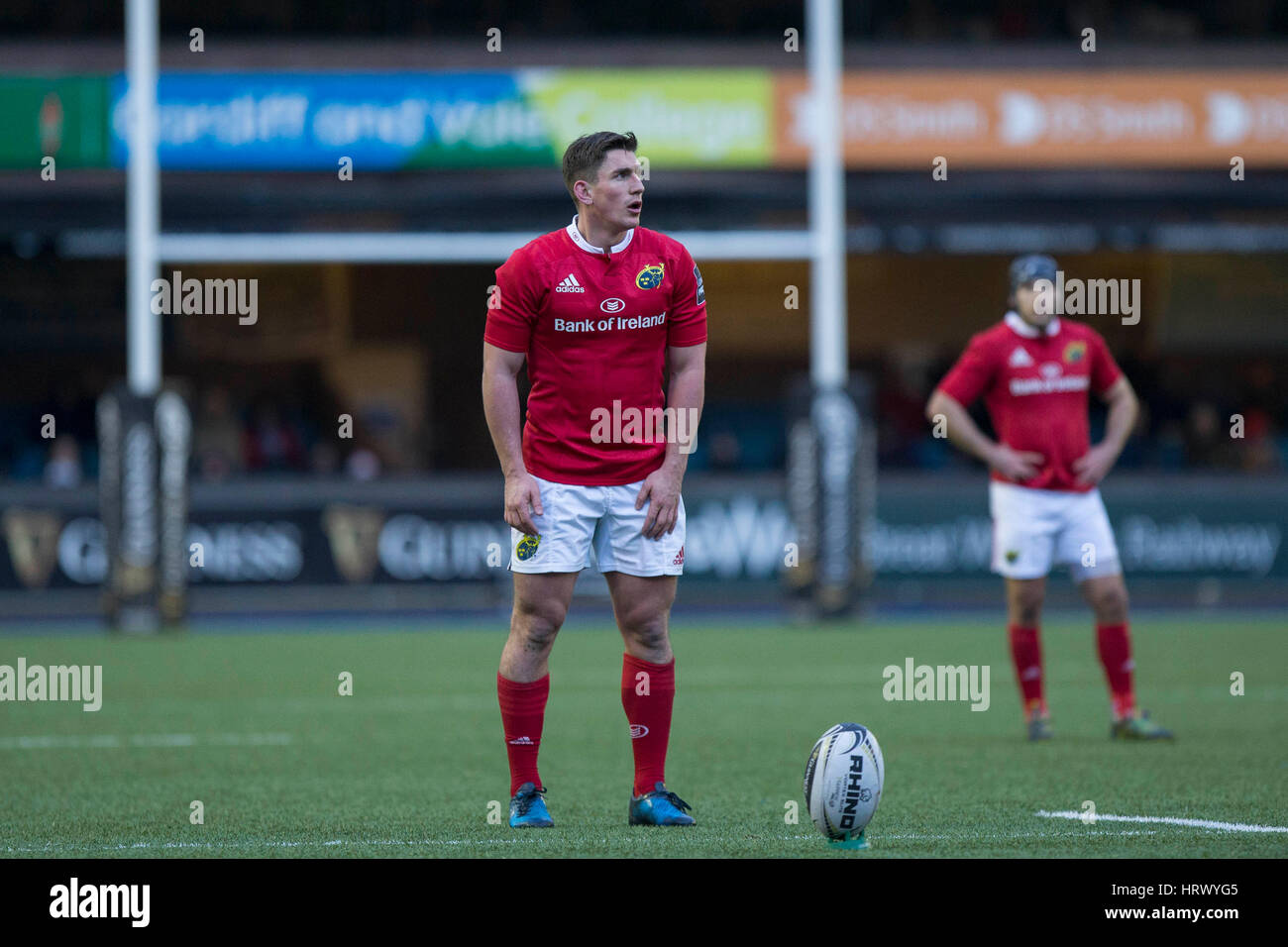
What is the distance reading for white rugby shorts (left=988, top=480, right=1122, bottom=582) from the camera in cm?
861

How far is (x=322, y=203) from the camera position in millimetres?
19734

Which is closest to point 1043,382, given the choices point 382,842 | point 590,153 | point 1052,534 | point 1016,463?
point 1016,463

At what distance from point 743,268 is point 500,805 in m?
16.9

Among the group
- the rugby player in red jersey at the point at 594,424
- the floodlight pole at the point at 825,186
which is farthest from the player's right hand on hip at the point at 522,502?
the floodlight pole at the point at 825,186

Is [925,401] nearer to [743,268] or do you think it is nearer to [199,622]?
[743,268]

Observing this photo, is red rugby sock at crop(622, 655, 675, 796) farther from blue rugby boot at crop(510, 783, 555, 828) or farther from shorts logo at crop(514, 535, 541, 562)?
shorts logo at crop(514, 535, 541, 562)

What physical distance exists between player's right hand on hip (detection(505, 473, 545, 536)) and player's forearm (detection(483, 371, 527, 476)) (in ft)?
0.10

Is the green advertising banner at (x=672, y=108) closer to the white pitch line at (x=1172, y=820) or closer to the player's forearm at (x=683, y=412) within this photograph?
the player's forearm at (x=683, y=412)

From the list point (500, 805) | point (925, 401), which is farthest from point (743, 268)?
point (500, 805)

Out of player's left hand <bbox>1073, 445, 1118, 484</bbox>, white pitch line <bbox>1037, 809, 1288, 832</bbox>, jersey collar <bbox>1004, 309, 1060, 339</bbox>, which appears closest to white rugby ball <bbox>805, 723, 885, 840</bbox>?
white pitch line <bbox>1037, 809, 1288, 832</bbox>

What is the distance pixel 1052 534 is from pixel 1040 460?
324mm

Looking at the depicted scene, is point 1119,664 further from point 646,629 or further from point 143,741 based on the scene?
point 143,741

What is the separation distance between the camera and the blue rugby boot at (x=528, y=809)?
5.98 m

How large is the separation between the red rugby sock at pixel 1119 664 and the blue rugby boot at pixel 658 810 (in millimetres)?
3041
